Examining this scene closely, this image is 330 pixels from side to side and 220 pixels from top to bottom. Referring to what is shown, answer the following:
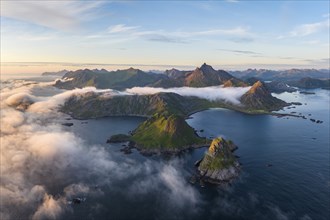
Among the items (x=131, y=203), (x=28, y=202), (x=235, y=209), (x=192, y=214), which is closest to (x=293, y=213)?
(x=235, y=209)

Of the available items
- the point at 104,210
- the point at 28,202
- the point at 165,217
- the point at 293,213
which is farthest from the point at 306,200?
the point at 28,202

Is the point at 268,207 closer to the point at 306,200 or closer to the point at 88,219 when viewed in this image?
A: the point at 306,200

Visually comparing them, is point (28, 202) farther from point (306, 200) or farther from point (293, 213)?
point (306, 200)

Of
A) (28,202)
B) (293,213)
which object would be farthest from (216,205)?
(28,202)

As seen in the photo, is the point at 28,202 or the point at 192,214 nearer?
the point at 192,214

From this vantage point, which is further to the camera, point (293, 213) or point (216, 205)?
point (216, 205)

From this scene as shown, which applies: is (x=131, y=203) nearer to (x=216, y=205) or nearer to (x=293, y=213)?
(x=216, y=205)
